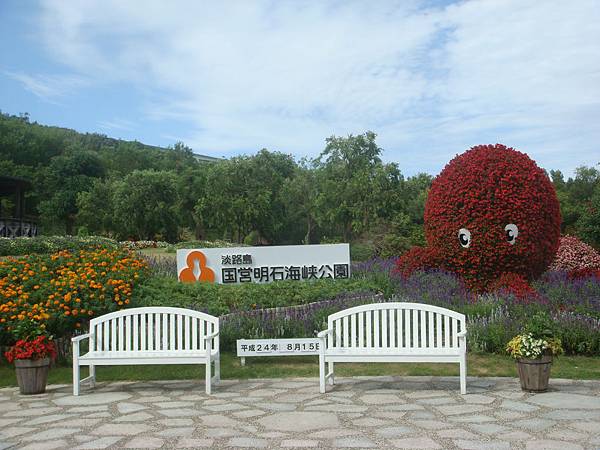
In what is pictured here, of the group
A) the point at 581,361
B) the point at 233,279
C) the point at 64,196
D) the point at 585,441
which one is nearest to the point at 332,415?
the point at 585,441

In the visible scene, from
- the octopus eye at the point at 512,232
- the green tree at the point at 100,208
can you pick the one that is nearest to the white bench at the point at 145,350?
the octopus eye at the point at 512,232

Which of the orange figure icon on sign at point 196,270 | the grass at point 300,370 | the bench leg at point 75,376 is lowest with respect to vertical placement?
the grass at point 300,370

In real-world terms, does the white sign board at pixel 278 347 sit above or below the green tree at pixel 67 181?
below

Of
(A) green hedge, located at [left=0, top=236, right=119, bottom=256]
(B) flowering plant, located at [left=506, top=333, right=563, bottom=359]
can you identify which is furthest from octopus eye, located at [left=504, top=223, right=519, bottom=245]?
(A) green hedge, located at [left=0, top=236, right=119, bottom=256]

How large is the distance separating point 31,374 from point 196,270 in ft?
19.9

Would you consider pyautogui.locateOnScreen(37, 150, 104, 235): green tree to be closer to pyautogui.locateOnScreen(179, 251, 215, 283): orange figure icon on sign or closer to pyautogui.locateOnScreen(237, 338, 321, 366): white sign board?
pyautogui.locateOnScreen(179, 251, 215, 283): orange figure icon on sign

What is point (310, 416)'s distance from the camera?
601 centimetres

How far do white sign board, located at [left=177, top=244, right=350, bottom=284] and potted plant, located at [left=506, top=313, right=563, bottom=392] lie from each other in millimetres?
6489

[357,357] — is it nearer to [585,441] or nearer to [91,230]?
[585,441]

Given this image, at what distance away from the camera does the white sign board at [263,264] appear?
13.2m

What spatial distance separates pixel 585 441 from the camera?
4980mm

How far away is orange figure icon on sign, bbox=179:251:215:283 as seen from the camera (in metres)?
13.3

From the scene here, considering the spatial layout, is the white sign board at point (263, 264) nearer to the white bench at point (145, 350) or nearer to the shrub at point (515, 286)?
the shrub at point (515, 286)

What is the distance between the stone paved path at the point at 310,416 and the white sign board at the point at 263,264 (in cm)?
538
